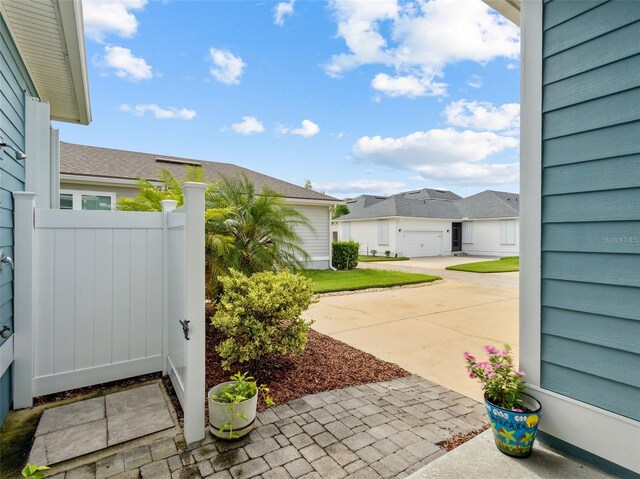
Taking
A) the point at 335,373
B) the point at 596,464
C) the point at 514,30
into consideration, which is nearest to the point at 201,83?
the point at 514,30

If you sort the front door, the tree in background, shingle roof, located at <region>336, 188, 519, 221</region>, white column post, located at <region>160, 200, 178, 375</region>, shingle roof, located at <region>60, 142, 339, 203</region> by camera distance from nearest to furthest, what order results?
white column post, located at <region>160, 200, 178, 375</region> → the tree in background → shingle roof, located at <region>60, 142, 339, 203</region> → shingle roof, located at <region>336, 188, 519, 221</region> → the front door

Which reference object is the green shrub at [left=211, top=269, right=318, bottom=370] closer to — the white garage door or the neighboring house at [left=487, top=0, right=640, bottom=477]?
the neighboring house at [left=487, top=0, right=640, bottom=477]

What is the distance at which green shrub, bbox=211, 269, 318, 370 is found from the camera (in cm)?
293

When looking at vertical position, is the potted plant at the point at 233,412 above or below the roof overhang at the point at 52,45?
below

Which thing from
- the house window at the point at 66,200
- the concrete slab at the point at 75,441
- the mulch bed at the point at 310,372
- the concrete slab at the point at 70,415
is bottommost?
the mulch bed at the point at 310,372

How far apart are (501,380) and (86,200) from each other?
1027 cm

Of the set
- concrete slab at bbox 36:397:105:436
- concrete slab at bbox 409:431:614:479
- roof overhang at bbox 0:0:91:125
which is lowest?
concrete slab at bbox 36:397:105:436

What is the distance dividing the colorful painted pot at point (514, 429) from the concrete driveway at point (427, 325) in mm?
1000

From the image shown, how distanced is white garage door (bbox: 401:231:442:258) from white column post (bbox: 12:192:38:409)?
18804mm

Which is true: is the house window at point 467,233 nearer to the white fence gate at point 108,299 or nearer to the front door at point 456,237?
the front door at point 456,237

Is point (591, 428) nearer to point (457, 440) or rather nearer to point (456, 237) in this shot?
point (457, 440)

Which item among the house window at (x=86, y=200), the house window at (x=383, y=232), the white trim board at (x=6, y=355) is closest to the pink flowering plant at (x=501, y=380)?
the white trim board at (x=6, y=355)

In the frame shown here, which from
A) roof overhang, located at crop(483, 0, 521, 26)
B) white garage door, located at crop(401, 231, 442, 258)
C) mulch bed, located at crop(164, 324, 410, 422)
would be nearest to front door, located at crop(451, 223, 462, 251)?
white garage door, located at crop(401, 231, 442, 258)

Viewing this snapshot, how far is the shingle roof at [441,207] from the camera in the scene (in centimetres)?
2038
